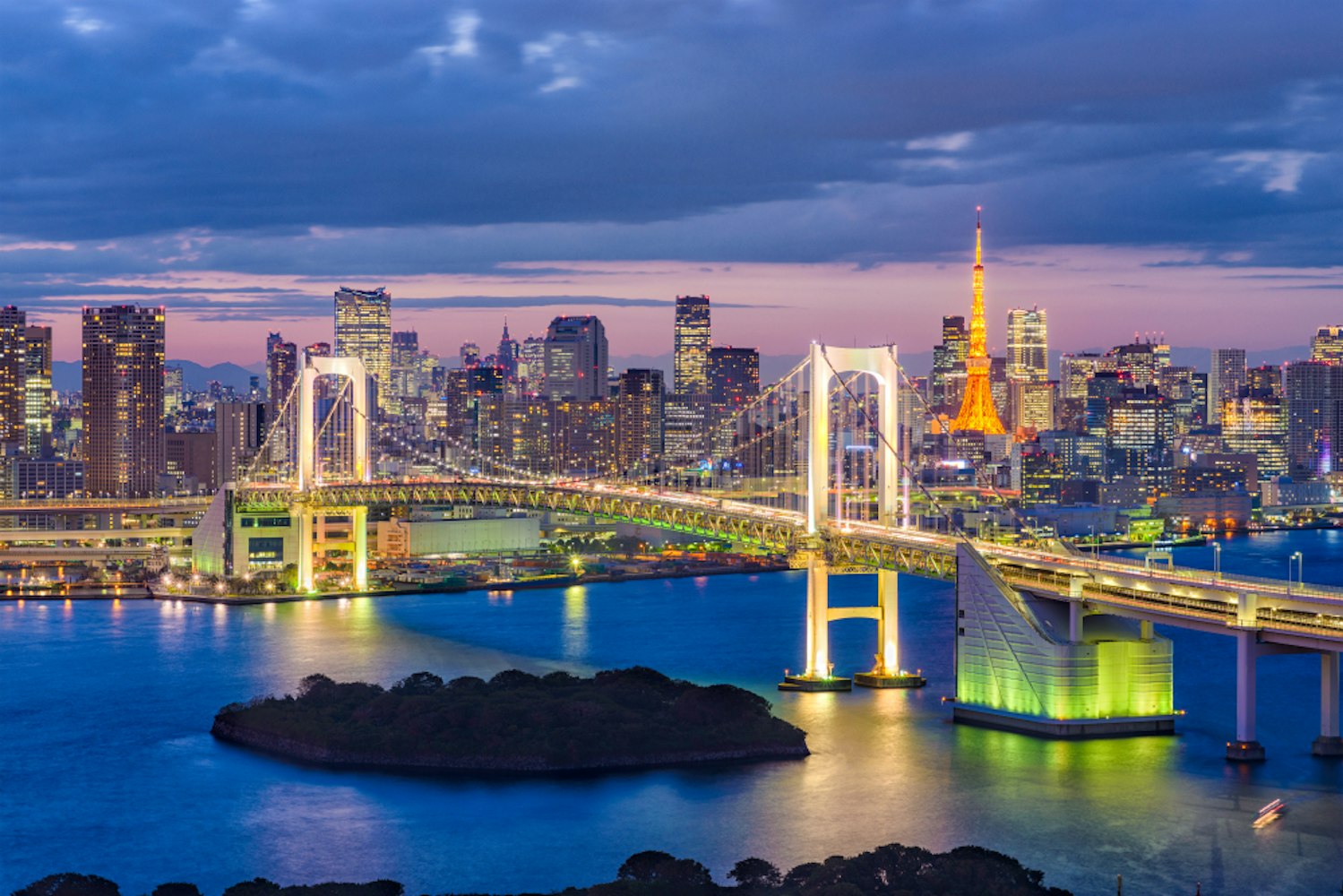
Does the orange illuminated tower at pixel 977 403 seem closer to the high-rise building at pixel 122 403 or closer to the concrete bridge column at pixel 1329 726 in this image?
the high-rise building at pixel 122 403

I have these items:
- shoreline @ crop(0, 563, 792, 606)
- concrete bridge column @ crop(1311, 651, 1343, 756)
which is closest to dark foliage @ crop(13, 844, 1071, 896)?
concrete bridge column @ crop(1311, 651, 1343, 756)

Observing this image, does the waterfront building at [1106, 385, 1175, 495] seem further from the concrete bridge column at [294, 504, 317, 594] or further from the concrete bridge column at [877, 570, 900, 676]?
the concrete bridge column at [877, 570, 900, 676]

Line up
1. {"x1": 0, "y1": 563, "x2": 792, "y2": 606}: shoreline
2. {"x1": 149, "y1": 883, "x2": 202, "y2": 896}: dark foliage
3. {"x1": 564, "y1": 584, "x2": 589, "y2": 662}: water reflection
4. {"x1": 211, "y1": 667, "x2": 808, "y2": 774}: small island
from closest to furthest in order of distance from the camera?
{"x1": 149, "y1": 883, "x2": 202, "y2": 896}: dark foliage, {"x1": 211, "y1": 667, "x2": 808, "y2": 774}: small island, {"x1": 564, "y1": 584, "x2": 589, "y2": 662}: water reflection, {"x1": 0, "y1": 563, "x2": 792, "y2": 606}: shoreline

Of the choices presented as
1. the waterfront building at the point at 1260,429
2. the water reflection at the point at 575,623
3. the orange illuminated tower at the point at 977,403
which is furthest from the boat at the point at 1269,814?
the waterfront building at the point at 1260,429

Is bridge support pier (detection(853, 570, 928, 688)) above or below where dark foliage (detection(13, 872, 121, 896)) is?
above

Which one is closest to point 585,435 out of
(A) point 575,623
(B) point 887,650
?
(A) point 575,623

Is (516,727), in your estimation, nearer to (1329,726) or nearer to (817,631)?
(817,631)

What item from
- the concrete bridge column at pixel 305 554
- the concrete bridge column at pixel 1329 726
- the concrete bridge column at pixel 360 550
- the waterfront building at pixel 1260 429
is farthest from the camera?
the waterfront building at pixel 1260 429
